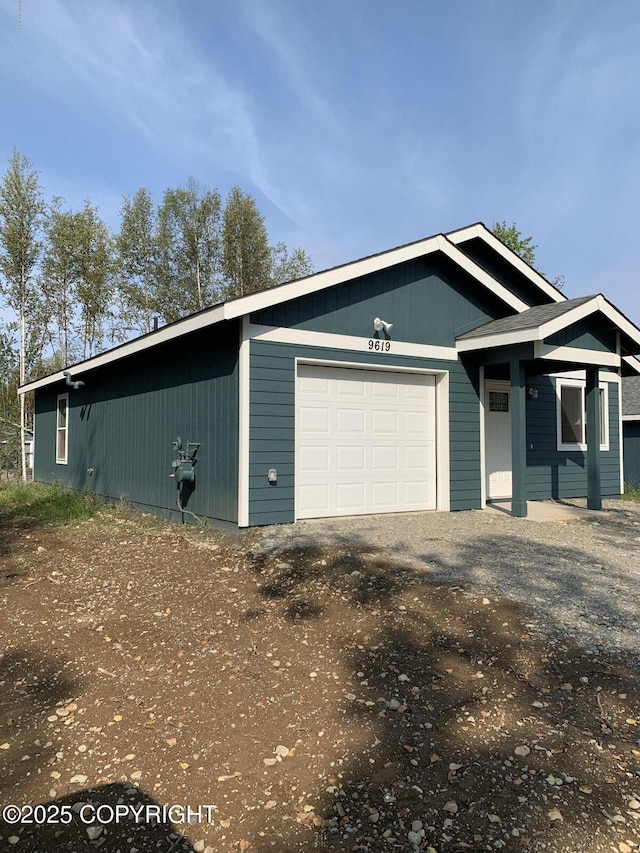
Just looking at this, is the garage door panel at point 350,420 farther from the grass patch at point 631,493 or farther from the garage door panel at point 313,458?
the grass patch at point 631,493

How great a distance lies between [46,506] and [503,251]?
9.84m

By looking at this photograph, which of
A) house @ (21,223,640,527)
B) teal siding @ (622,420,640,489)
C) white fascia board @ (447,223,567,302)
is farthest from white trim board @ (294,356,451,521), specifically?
teal siding @ (622,420,640,489)

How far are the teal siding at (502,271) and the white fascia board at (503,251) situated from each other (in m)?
0.08

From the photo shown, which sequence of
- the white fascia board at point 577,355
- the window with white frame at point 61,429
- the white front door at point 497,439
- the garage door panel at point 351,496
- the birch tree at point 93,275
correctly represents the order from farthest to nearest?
the birch tree at point 93,275 < the window with white frame at point 61,429 < the white front door at point 497,439 < the white fascia board at point 577,355 < the garage door panel at point 351,496

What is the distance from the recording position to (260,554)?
18.5 ft

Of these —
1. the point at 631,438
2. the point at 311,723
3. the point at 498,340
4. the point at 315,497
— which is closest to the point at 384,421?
the point at 315,497

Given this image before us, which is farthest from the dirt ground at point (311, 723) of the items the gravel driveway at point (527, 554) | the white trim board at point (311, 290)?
the white trim board at point (311, 290)

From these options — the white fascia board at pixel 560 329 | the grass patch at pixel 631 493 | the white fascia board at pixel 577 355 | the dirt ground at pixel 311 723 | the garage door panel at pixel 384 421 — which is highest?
the white fascia board at pixel 560 329

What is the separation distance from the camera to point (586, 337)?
8.43m

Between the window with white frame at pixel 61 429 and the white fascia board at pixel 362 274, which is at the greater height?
the white fascia board at pixel 362 274

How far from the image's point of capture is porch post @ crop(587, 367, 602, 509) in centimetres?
873

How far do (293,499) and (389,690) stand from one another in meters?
4.04

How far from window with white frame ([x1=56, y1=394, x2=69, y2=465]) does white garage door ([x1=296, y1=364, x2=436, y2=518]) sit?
356 inches

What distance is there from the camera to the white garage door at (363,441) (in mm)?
7254
